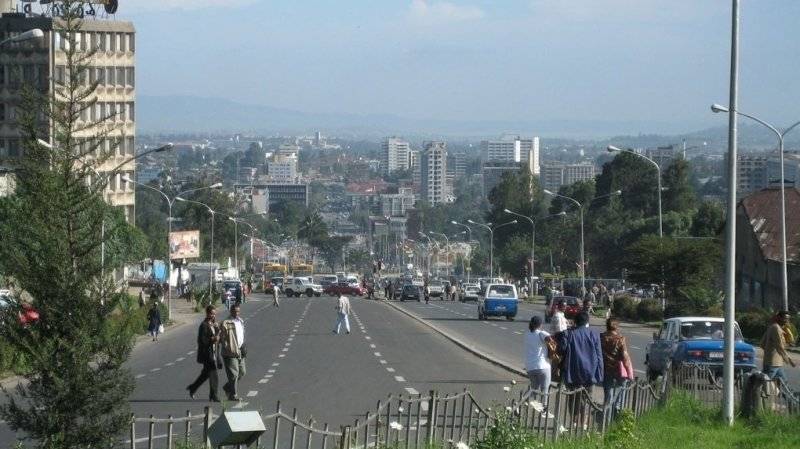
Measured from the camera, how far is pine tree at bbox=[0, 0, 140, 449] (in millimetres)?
→ 12344

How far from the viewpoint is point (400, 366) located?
108ft

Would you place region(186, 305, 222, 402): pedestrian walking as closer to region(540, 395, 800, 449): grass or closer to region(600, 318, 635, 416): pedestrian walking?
region(600, 318, 635, 416): pedestrian walking

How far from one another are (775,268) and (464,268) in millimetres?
134432

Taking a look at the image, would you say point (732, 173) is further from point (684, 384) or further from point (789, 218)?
point (789, 218)

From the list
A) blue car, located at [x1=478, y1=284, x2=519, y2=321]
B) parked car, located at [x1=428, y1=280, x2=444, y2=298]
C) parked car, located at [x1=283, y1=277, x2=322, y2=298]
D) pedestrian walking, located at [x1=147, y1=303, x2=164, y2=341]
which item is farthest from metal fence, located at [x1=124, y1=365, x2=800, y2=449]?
parked car, located at [x1=283, y1=277, x2=322, y2=298]

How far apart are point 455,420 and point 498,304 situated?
4456 centimetres

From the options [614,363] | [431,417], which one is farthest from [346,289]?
[431,417]

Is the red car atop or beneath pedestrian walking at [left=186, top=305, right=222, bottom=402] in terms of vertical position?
beneath

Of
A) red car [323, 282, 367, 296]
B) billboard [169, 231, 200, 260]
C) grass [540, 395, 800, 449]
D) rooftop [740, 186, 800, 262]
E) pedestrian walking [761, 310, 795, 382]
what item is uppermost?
rooftop [740, 186, 800, 262]

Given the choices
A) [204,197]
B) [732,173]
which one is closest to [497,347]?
[732,173]

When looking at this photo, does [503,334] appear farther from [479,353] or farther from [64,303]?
[64,303]

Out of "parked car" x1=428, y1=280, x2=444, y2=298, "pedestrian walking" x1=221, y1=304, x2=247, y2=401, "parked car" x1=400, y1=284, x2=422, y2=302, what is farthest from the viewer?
"parked car" x1=428, y1=280, x2=444, y2=298

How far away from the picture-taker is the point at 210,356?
23.9m

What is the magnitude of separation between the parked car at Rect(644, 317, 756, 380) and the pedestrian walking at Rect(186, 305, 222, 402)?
26.9 ft
